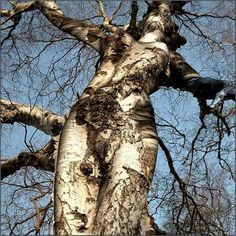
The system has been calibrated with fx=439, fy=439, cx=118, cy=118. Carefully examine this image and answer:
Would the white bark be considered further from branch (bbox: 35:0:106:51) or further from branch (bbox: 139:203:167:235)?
branch (bbox: 35:0:106:51)

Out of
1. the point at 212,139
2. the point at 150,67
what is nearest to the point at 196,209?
the point at 212,139

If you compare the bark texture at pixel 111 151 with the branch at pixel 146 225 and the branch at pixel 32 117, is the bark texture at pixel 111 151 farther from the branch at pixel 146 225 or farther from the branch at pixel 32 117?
the branch at pixel 32 117

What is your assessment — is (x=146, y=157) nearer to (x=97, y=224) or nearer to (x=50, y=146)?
(x=97, y=224)

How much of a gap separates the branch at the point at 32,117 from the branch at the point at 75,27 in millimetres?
783

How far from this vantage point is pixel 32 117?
4.49m

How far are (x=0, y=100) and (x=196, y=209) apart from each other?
2.50 m

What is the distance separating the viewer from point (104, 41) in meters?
3.73

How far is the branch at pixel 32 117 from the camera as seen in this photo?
420cm

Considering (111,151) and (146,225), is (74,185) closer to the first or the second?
(111,151)

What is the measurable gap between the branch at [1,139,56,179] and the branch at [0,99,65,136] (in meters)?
0.19

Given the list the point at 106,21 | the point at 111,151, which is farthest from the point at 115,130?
the point at 106,21

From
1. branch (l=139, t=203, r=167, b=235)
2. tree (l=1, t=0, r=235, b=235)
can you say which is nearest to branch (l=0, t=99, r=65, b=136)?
tree (l=1, t=0, r=235, b=235)

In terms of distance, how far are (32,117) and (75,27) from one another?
104 centimetres

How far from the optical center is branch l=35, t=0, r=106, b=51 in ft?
12.8
